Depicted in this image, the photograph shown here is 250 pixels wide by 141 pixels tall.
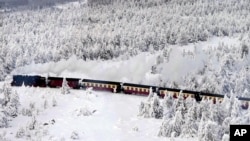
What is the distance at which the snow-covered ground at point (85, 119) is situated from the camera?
40.0 meters

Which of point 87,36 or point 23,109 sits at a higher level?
point 87,36

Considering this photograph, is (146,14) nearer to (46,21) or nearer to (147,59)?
(46,21)

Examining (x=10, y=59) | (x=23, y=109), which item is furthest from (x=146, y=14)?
(x=23, y=109)

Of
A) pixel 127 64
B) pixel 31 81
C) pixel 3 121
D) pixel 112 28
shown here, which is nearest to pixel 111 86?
pixel 31 81

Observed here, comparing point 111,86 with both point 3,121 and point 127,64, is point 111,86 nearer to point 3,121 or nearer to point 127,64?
point 3,121

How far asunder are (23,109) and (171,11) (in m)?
121

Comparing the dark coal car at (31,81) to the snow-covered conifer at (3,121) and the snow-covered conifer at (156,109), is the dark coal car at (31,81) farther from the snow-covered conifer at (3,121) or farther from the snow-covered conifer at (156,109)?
the snow-covered conifer at (156,109)

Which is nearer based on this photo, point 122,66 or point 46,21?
point 122,66

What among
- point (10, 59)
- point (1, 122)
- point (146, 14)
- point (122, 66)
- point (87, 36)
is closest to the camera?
point (1, 122)

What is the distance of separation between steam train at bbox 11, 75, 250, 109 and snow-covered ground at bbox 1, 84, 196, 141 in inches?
81.4

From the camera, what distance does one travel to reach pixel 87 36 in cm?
11731

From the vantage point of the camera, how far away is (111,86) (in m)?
58.8

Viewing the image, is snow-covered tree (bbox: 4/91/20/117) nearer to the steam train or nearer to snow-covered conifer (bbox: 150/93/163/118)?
snow-covered conifer (bbox: 150/93/163/118)

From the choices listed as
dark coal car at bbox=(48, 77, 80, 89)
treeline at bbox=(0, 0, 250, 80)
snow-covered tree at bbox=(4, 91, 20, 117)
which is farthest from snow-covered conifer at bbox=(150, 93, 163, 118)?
treeline at bbox=(0, 0, 250, 80)
